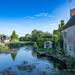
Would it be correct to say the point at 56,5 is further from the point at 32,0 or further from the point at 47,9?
the point at 32,0

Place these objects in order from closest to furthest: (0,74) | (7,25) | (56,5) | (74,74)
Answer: (74,74) < (0,74) < (56,5) < (7,25)

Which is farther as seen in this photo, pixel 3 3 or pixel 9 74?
pixel 3 3

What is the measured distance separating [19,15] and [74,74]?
19237 millimetres

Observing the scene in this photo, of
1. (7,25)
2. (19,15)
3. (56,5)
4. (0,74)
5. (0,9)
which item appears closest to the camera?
(0,74)

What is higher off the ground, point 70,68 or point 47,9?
point 47,9

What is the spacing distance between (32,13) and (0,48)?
13992 millimetres

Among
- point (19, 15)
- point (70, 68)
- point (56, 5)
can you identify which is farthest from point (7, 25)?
point (70, 68)

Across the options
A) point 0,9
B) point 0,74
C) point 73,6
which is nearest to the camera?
point 0,74

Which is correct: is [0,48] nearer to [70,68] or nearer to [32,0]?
[32,0]

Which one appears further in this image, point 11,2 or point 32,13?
point 32,13

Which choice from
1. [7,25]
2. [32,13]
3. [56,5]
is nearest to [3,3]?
[32,13]

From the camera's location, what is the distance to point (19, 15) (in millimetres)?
20938

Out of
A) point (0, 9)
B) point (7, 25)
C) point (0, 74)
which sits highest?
point (0, 9)

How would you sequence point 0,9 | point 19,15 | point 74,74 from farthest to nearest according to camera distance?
point 19,15
point 0,9
point 74,74
